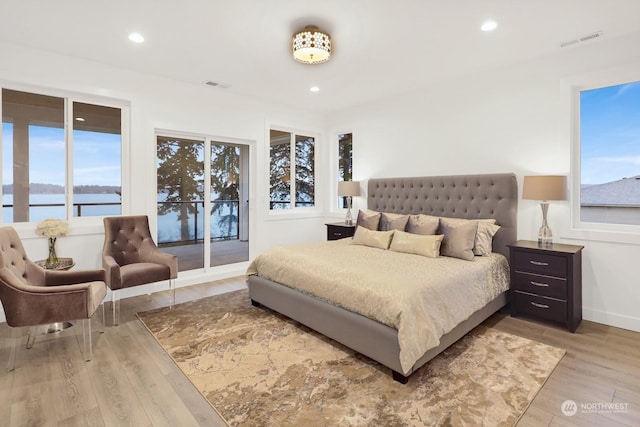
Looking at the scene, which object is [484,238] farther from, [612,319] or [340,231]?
[340,231]

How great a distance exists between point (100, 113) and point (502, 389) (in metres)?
4.86

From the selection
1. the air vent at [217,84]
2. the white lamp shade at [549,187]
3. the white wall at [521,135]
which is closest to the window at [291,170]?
the air vent at [217,84]

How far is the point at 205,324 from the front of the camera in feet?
10.7

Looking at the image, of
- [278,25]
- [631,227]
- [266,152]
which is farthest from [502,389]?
[266,152]

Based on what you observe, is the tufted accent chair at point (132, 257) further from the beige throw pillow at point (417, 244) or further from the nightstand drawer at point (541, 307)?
the nightstand drawer at point (541, 307)

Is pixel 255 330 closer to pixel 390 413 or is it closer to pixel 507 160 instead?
pixel 390 413

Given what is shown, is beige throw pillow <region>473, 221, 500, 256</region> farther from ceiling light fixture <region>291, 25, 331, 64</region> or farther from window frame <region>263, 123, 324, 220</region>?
window frame <region>263, 123, 324, 220</region>

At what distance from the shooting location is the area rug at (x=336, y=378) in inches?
76.2

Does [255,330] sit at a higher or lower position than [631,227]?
lower

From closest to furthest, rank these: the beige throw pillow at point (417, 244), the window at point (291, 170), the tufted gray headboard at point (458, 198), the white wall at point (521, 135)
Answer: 1. the white wall at point (521, 135)
2. the beige throw pillow at point (417, 244)
3. the tufted gray headboard at point (458, 198)
4. the window at point (291, 170)

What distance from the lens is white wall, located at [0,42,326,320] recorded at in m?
3.48

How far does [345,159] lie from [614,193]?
3.73 m

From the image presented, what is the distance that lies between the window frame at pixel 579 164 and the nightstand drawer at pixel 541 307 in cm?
76

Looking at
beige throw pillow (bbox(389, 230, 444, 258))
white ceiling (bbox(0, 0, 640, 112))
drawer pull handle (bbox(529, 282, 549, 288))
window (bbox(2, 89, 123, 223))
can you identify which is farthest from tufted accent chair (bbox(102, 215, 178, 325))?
drawer pull handle (bbox(529, 282, 549, 288))
